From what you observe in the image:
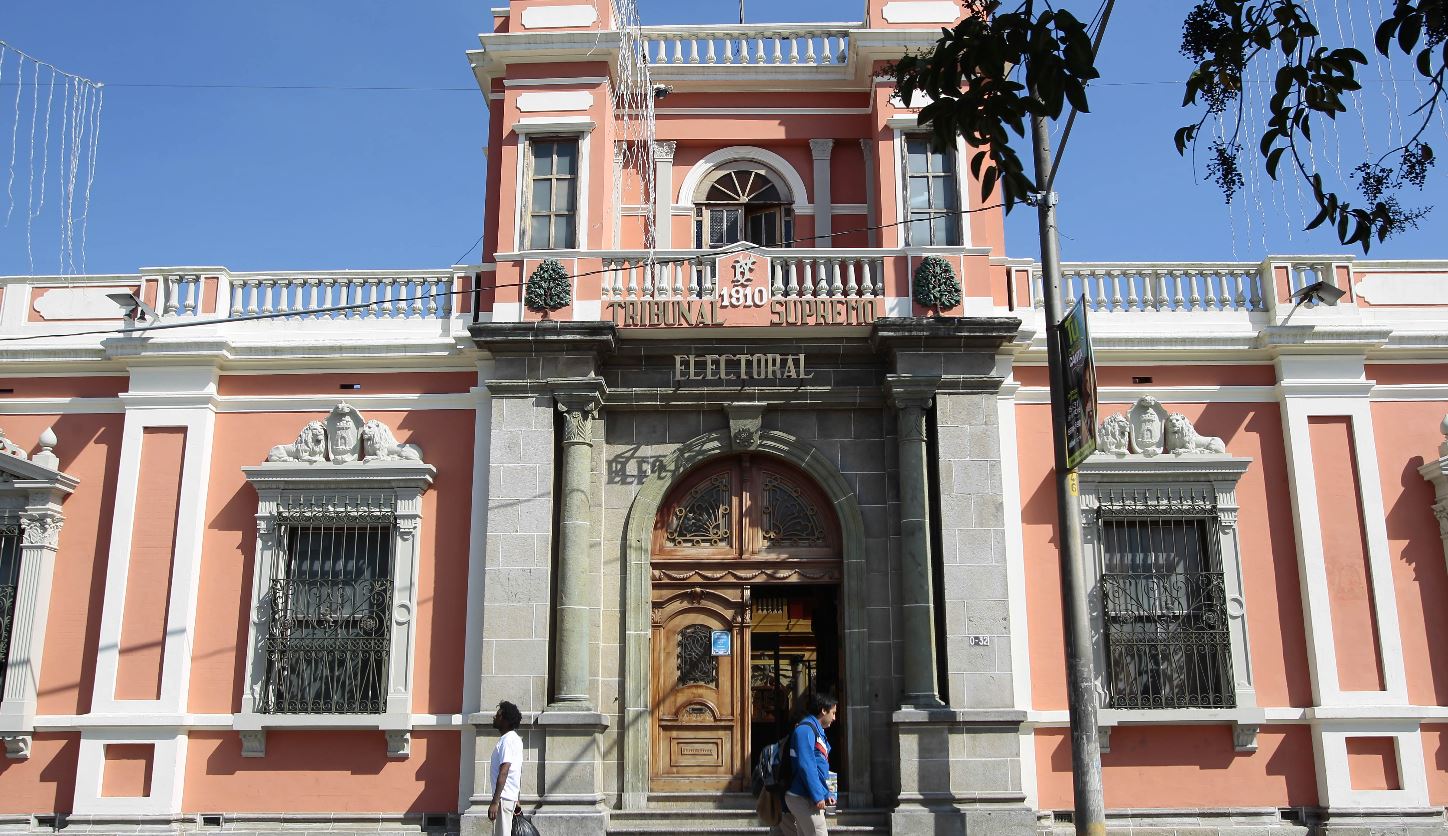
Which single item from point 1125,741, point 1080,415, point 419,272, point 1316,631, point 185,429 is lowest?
point 1125,741

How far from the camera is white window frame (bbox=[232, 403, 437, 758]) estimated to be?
13320 millimetres

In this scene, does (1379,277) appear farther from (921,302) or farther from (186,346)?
(186,346)

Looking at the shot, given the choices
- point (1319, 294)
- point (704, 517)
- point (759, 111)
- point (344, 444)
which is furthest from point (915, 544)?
point (344, 444)

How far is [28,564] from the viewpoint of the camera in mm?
13891

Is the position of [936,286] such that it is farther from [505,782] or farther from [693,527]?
[505,782]

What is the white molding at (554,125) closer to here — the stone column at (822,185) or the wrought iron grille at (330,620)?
the stone column at (822,185)

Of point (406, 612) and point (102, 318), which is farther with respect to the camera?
point (102, 318)

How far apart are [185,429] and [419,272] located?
3028 millimetres

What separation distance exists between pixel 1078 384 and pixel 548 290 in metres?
5.90

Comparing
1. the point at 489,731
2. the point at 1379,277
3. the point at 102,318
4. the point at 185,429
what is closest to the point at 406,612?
the point at 489,731

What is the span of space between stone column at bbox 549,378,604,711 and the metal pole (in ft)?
15.8

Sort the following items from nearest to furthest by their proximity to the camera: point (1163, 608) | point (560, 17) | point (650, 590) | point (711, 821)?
point (711, 821) → point (1163, 608) → point (650, 590) → point (560, 17)

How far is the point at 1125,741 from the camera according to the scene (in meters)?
13.2

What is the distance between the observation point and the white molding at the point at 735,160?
15.9 metres
